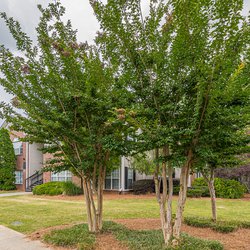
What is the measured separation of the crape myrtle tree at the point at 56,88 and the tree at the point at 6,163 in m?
19.6

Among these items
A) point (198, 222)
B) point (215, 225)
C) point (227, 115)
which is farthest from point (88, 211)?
point (227, 115)

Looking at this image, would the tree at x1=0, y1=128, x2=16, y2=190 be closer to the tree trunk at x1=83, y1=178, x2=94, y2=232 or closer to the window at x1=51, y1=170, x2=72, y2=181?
the window at x1=51, y1=170, x2=72, y2=181

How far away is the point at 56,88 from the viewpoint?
608 cm

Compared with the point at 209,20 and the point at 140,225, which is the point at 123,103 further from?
the point at 140,225

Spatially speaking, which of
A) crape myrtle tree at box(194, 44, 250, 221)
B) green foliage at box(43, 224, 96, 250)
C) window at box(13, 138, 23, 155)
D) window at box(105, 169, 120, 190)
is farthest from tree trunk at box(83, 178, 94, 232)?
window at box(13, 138, 23, 155)

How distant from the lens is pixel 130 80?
5.23 m

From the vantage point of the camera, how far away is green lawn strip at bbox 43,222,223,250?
5.12 meters

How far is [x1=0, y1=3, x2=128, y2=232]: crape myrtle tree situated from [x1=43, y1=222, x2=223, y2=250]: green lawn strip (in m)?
0.50

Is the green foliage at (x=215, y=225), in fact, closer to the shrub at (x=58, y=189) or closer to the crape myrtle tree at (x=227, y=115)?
the crape myrtle tree at (x=227, y=115)

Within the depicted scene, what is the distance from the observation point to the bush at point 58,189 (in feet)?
58.3

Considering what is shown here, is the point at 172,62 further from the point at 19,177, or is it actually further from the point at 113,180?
the point at 19,177

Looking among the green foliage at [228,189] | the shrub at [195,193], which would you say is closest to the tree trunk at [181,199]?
the shrub at [195,193]

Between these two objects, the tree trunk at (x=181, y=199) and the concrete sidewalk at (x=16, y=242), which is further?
the concrete sidewalk at (x=16, y=242)

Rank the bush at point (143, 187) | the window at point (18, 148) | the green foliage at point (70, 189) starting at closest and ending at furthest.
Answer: the green foliage at point (70, 189) < the bush at point (143, 187) < the window at point (18, 148)
